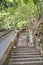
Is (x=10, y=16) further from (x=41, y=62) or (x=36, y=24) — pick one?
(x=41, y=62)

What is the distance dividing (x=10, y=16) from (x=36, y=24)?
1438 cm

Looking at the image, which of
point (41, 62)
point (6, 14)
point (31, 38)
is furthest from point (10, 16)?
point (41, 62)

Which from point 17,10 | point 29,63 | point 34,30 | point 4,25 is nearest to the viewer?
point 29,63

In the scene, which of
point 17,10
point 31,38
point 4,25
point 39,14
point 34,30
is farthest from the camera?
point 4,25

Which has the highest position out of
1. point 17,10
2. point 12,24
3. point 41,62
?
point 41,62

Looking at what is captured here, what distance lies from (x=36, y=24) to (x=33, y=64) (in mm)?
7437

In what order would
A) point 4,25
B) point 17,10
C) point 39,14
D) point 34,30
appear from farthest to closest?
point 4,25, point 17,10, point 39,14, point 34,30

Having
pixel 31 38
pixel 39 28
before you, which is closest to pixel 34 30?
pixel 39 28

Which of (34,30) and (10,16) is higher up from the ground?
(34,30)

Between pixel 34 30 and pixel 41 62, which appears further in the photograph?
pixel 34 30

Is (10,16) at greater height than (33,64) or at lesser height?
lesser

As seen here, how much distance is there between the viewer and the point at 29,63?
623cm

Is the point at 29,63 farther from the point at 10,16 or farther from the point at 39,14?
the point at 10,16

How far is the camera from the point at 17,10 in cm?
2434
